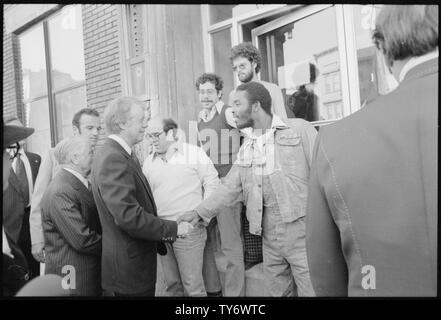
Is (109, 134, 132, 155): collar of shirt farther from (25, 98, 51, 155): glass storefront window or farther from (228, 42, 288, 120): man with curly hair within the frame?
(228, 42, 288, 120): man with curly hair

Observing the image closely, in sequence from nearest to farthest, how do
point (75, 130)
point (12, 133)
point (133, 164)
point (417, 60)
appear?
1. point (417, 60)
2. point (12, 133)
3. point (133, 164)
4. point (75, 130)

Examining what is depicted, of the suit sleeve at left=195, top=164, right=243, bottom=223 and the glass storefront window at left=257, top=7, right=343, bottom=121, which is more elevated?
the glass storefront window at left=257, top=7, right=343, bottom=121

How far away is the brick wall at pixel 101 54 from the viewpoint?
2578 mm

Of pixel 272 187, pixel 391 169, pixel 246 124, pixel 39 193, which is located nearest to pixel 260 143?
pixel 246 124

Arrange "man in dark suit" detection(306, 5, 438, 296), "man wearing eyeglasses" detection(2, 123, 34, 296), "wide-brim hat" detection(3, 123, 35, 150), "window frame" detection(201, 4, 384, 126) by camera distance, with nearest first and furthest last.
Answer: "man in dark suit" detection(306, 5, 438, 296) → "man wearing eyeglasses" detection(2, 123, 34, 296) → "wide-brim hat" detection(3, 123, 35, 150) → "window frame" detection(201, 4, 384, 126)

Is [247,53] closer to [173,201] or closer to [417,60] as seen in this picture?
[173,201]

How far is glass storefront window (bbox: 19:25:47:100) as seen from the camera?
2.67 metres

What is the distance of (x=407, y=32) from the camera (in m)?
1.49

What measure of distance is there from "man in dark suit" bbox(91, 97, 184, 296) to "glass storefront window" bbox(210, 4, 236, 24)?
84 centimetres

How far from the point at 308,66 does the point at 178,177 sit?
1118 mm

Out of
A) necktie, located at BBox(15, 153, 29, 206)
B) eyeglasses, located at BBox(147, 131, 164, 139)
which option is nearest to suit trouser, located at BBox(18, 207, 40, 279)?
necktie, located at BBox(15, 153, 29, 206)

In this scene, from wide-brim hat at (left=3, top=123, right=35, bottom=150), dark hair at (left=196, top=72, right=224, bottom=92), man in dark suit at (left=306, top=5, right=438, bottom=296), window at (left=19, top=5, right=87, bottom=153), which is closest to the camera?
man in dark suit at (left=306, top=5, right=438, bottom=296)

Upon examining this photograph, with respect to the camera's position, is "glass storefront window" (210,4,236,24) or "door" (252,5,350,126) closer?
"door" (252,5,350,126)

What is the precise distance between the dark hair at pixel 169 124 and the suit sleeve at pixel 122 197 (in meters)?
0.38
